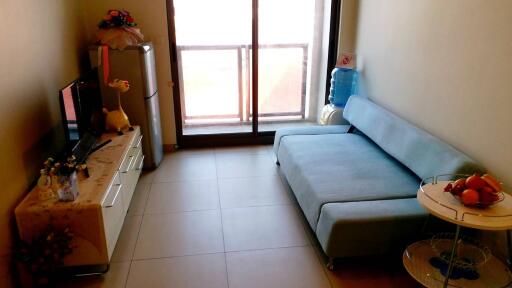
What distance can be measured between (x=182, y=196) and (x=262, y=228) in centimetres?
85

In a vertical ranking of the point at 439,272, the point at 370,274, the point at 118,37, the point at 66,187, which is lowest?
the point at 370,274

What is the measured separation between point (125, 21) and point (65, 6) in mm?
488

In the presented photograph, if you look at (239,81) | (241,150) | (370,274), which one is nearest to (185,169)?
(241,150)

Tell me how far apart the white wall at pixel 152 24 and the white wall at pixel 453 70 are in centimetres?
213

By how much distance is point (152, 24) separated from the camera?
3.86 meters

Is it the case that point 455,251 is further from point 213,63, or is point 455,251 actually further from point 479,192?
point 213,63

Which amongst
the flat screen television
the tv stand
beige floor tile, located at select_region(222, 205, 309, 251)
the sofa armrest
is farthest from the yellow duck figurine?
the sofa armrest

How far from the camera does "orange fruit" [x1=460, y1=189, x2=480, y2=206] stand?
184 centimetres

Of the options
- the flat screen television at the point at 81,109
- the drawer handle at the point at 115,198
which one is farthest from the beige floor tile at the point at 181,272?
the flat screen television at the point at 81,109

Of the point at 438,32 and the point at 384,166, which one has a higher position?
the point at 438,32

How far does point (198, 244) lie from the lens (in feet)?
8.70

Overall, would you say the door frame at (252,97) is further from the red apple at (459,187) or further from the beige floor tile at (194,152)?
the red apple at (459,187)

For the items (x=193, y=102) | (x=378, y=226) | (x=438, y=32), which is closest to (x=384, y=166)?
(x=378, y=226)

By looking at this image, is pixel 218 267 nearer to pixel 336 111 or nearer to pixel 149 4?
pixel 336 111
